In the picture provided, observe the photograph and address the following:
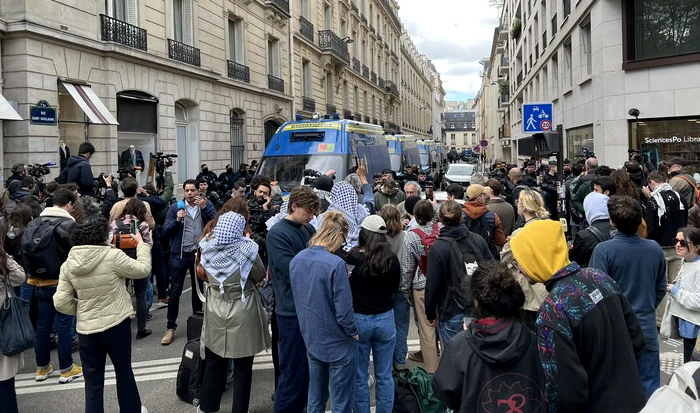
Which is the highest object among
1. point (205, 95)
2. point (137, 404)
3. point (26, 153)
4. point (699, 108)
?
point (205, 95)

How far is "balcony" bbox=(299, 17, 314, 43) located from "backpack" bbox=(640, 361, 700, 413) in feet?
88.7

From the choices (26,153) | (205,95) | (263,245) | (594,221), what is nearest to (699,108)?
(594,221)

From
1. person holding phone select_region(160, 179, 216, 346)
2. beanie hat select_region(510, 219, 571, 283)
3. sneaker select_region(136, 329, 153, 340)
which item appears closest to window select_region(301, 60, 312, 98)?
person holding phone select_region(160, 179, 216, 346)

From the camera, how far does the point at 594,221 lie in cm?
543

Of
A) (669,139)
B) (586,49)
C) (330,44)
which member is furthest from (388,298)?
(330,44)

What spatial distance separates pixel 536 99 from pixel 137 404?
2722 centimetres

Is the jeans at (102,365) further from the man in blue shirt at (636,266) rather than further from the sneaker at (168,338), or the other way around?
the man in blue shirt at (636,266)

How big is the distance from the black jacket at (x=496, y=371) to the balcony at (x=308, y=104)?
25.3 meters

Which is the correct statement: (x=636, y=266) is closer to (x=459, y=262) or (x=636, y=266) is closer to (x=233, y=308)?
(x=459, y=262)

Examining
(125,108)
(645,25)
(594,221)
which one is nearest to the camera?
(594,221)

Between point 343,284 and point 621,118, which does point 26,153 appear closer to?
point 343,284

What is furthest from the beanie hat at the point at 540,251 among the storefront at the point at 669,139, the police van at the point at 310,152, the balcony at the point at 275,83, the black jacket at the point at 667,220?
the balcony at the point at 275,83

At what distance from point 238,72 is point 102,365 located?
17.7 meters

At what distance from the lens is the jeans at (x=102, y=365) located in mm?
4141
